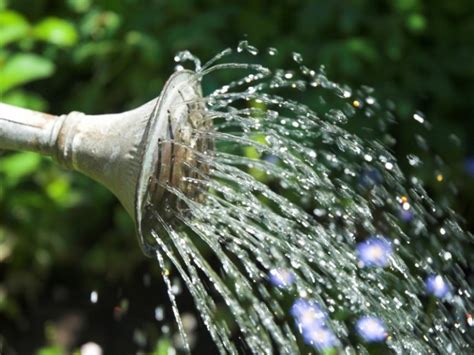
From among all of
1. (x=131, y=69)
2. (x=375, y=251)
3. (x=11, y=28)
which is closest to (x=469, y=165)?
(x=131, y=69)

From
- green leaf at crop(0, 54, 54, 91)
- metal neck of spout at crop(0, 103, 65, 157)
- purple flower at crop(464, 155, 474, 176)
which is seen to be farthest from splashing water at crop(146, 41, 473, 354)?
green leaf at crop(0, 54, 54, 91)

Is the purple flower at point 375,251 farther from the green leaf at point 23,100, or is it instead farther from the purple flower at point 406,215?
the green leaf at point 23,100

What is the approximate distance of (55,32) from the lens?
12.0 ft

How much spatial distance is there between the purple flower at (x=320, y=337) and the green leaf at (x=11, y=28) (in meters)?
1.43

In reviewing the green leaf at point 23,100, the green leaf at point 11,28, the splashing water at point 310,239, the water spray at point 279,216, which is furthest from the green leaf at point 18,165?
the splashing water at point 310,239

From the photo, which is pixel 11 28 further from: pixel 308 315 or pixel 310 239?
pixel 310 239

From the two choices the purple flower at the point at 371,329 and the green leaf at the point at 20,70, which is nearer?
the purple flower at the point at 371,329

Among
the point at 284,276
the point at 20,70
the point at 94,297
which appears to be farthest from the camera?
the point at 20,70

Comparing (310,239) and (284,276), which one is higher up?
(310,239)

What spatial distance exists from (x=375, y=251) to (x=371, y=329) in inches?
6.6

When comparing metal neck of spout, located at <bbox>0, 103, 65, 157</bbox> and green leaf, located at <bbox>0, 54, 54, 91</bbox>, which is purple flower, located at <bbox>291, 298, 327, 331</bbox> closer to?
metal neck of spout, located at <bbox>0, 103, 65, 157</bbox>

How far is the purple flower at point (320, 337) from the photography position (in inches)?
103

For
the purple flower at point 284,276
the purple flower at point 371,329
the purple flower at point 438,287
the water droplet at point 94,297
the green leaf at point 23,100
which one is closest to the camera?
the purple flower at point 284,276

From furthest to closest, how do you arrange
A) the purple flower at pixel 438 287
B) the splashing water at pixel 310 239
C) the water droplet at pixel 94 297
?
the water droplet at pixel 94 297 < the purple flower at pixel 438 287 < the splashing water at pixel 310 239
